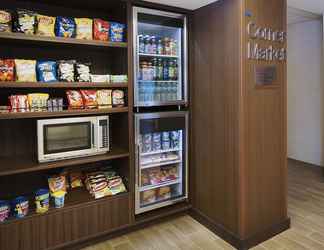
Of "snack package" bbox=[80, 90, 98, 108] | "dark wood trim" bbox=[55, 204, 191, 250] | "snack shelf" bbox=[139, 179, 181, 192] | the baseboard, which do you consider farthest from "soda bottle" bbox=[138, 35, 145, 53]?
the baseboard

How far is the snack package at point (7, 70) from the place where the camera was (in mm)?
1904

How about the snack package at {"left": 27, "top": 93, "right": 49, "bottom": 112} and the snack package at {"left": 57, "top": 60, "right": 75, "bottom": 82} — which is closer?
the snack package at {"left": 27, "top": 93, "right": 49, "bottom": 112}

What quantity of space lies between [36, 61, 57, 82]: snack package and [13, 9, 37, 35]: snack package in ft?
0.77

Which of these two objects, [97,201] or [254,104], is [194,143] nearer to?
[254,104]

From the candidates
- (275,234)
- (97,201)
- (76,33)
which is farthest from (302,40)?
(97,201)

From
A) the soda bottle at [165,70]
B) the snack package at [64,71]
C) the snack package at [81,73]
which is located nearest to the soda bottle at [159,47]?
the soda bottle at [165,70]

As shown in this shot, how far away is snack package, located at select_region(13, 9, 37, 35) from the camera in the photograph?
1940 millimetres

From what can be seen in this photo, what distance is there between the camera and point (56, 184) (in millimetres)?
2248

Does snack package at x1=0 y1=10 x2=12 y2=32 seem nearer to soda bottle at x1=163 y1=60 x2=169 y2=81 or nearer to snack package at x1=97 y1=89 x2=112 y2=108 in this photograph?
snack package at x1=97 y1=89 x2=112 y2=108

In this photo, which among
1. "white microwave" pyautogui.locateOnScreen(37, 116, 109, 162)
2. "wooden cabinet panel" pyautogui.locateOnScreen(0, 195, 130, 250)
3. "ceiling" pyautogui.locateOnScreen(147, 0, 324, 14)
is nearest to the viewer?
"wooden cabinet panel" pyautogui.locateOnScreen(0, 195, 130, 250)

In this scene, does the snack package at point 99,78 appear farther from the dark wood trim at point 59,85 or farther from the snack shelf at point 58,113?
the snack shelf at point 58,113

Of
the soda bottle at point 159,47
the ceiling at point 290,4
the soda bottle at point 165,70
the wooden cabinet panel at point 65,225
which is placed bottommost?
the wooden cabinet panel at point 65,225

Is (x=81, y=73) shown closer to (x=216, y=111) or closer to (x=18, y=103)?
(x=18, y=103)

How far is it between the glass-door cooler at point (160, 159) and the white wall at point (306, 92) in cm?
274
